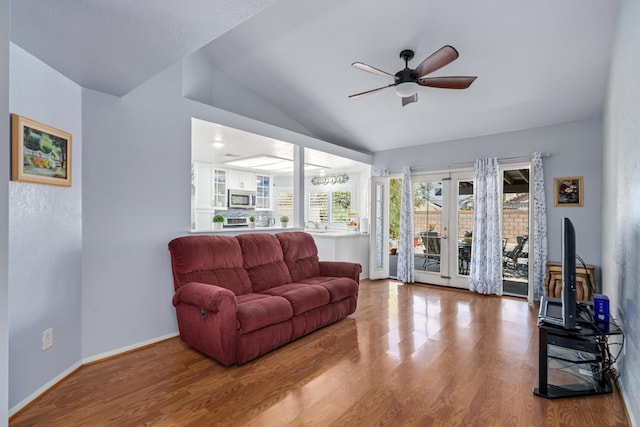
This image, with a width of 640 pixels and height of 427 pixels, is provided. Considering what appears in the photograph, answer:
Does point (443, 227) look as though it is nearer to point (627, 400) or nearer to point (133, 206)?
point (627, 400)

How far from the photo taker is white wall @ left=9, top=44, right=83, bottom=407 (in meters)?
1.99

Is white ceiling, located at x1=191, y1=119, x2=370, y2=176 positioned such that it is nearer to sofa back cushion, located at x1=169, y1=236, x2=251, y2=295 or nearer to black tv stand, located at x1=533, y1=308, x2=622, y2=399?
sofa back cushion, located at x1=169, y1=236, x2=251, y2=295

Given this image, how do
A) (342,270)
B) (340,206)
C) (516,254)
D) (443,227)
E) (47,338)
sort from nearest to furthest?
1. (47,338)
2. (342,270)
3. (443,227)
4. (516,254)
5. (340,206)

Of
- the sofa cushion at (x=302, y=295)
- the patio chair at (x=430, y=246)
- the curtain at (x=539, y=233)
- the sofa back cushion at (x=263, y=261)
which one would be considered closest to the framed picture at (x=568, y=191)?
the curtain at (x=539, y=233)

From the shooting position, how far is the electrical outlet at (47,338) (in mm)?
2214

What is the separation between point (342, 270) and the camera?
157 inches

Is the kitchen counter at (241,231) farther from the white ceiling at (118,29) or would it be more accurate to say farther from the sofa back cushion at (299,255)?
the white ceiling at (118,29)

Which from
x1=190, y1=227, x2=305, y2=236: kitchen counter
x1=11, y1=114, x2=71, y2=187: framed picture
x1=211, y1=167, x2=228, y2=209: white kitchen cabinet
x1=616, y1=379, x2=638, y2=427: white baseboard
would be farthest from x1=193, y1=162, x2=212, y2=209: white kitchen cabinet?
x1=616, y1=379, x2=638, y2=427: white baseboard

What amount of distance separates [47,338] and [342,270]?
9.29 feet

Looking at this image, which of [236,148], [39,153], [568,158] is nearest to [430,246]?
[568,158]

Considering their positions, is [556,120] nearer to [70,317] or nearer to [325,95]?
[325,95]

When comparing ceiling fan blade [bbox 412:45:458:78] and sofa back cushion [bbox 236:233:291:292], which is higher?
ceiling fan blade [bbox 412:45:458:78]

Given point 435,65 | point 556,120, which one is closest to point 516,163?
point 556,120

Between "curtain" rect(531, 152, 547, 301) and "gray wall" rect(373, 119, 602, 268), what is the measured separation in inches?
4.0
